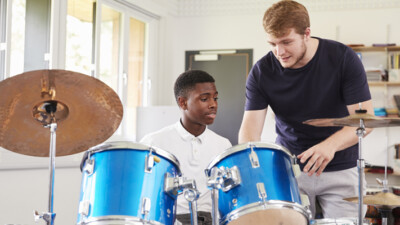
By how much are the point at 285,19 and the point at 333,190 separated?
748 mm

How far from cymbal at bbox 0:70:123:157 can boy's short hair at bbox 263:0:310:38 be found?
2.17ft

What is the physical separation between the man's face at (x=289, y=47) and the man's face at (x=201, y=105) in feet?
1.68

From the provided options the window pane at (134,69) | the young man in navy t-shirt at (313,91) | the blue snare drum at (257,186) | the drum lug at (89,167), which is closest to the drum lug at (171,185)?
the blue snare drum at (257,186)

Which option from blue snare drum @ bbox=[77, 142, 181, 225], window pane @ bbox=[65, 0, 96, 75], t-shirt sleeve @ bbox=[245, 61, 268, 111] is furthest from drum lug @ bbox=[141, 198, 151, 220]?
window pane @ bbox=[65, 0, 96, 75]

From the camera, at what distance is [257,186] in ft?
5.09

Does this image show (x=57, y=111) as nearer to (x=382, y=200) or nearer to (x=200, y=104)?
(x=200, y=104)

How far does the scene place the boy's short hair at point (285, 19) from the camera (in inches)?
71.7

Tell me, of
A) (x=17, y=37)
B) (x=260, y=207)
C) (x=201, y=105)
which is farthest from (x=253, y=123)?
(x=17, y=37)

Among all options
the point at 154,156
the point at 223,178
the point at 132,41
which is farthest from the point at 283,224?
the point at 132,41

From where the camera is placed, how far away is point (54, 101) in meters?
1.71

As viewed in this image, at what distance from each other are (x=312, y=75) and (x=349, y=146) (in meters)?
0.33

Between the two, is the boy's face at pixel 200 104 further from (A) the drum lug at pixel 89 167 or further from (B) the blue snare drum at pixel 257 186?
(A) the drum lug at pixel 89 167

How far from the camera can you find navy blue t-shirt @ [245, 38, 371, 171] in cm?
194

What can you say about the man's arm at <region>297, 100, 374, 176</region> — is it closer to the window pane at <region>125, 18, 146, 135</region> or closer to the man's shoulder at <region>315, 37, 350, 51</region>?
the man's shoulder at <region>315, 37, 350, 51</region>
